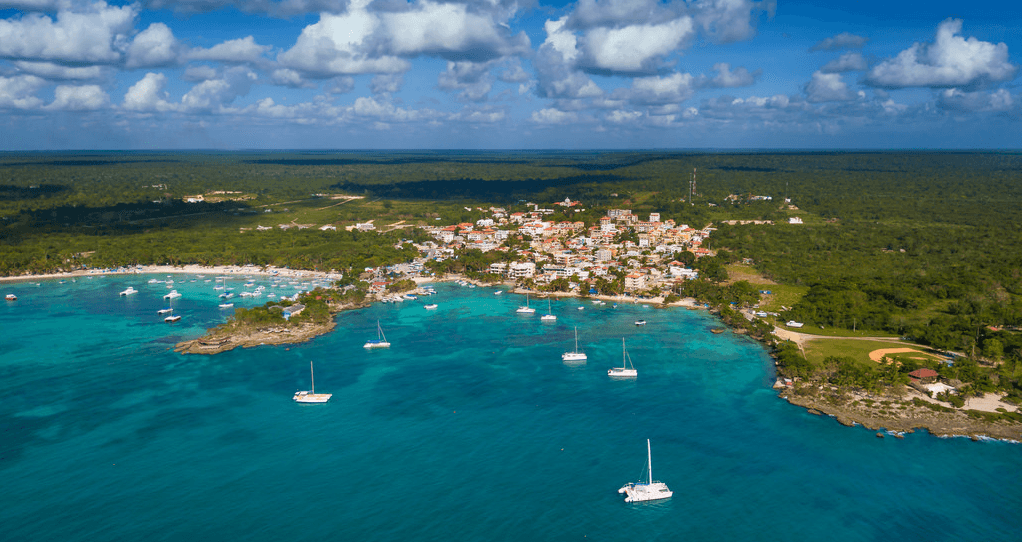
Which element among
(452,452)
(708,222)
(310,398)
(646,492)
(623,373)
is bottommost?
(452,452)

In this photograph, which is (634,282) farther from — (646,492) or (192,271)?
(192,271)

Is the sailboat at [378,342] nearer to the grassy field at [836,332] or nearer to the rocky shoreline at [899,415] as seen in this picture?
the rocky shoreline at [899,415]

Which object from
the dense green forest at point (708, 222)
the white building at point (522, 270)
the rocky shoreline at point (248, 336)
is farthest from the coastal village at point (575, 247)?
the rocky shoreline at point (248, 336)

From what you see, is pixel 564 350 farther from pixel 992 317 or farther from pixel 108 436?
pixel 992 317

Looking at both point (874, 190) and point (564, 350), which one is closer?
point (564, 350)

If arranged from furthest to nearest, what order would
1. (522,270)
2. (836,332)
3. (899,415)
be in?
1. (522,270)
2. (836,332)
3. (899,415)

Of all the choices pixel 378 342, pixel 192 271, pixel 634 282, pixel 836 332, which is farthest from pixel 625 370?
pixel 192 271

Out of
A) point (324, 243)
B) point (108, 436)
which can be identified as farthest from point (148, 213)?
point (108, 436)
